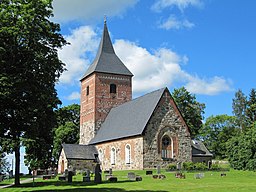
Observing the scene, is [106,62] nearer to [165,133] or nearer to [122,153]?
[122,153]

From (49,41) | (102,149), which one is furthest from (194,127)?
(49,41)

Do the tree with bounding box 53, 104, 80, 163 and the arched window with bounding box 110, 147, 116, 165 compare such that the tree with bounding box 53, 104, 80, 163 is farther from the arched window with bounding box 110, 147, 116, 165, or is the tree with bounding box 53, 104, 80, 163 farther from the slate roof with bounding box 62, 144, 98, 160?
the arched window with bounding box 110, 147, 116, 165

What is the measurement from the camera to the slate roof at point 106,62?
5556 centimetres

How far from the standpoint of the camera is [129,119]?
146 ft

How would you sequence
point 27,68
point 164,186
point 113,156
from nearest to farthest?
1. point 164,186
2. point 27,68
3. point 113,156

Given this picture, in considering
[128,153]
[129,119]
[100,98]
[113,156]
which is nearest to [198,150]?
[129,119]

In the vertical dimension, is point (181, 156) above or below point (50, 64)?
below

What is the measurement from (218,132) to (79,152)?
Result: 4647 cm

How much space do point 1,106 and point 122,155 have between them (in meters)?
22.5

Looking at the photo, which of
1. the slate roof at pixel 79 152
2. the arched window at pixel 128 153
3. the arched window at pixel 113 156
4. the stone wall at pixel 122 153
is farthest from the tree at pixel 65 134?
the arched window at pixel 128 153

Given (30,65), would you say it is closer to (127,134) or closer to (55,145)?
(127,134)

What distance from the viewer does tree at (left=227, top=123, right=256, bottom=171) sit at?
122ft

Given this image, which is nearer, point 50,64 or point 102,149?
point 50,64

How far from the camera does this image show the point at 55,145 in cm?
6166
